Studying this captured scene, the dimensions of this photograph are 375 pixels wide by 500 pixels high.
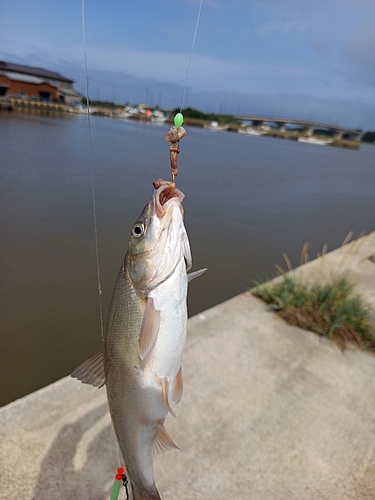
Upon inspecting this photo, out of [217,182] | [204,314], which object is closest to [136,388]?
[204,314]

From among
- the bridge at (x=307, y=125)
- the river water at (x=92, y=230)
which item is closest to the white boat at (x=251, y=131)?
the bridge at (x=307, y=125)

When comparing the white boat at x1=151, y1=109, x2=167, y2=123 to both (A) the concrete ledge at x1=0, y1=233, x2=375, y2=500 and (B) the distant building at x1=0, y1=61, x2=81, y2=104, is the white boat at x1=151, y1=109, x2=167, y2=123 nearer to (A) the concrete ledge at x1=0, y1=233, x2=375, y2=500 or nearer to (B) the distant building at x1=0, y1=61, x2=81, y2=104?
(B) the distant building at x1=0, y1=61, x2=81, y2=104

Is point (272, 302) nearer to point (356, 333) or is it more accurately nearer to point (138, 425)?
point (356, 333)

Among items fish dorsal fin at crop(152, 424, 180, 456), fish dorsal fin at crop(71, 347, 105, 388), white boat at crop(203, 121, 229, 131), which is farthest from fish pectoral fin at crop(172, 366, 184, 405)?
white boat at crop(203, 121, 229, 131)

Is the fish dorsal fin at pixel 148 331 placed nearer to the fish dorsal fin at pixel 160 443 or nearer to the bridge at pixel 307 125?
the fish dorsal fin at pixel 160 443

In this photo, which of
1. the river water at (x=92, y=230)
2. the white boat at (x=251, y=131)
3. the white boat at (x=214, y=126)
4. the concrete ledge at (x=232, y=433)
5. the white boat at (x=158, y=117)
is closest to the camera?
the concrete ledge at (x=232, y=433)
